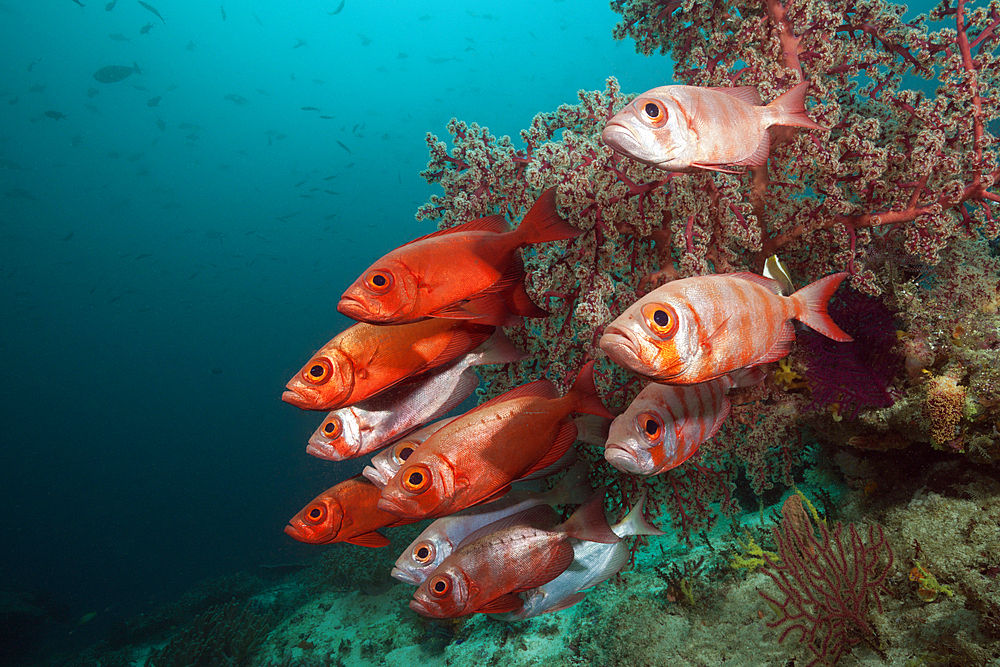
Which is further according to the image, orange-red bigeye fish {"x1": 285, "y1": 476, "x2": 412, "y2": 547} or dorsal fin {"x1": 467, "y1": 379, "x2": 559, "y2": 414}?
orange-red bigeye fish {"x1": 285, "y1": 476, "x2": 412, "y2": 547}

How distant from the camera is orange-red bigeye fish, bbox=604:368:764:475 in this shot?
1771 millimetres

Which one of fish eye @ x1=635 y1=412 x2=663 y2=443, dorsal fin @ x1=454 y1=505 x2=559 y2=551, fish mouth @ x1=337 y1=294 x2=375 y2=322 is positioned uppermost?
fish mouth @ x1=337 y1=294 x2=375 y2=322

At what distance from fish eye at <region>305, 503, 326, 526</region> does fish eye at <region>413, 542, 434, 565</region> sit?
60 cm

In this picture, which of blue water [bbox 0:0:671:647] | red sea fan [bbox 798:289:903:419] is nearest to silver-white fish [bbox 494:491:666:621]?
red sea fan [bbox 798:289:903:419]

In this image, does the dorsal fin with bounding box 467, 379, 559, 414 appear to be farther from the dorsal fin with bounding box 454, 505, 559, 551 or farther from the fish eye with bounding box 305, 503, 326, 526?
the fish eye with bounding box 305, 503, 326, 526

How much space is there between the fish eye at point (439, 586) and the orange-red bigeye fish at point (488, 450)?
0.65 meters

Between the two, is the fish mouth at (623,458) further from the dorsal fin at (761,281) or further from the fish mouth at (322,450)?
the fish mouth at (322,450)

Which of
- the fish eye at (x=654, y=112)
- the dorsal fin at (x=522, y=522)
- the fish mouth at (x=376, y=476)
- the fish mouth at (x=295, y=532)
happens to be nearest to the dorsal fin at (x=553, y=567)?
the dorsal fin at (x=522, y=522)

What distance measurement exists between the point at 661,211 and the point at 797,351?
1.51m

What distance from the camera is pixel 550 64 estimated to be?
59.0 meters

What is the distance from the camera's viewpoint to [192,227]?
50344 mm

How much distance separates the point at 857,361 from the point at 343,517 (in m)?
3.53

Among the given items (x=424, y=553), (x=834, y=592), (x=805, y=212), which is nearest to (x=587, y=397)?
(x=424, y=553)

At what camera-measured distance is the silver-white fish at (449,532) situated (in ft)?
8.61
